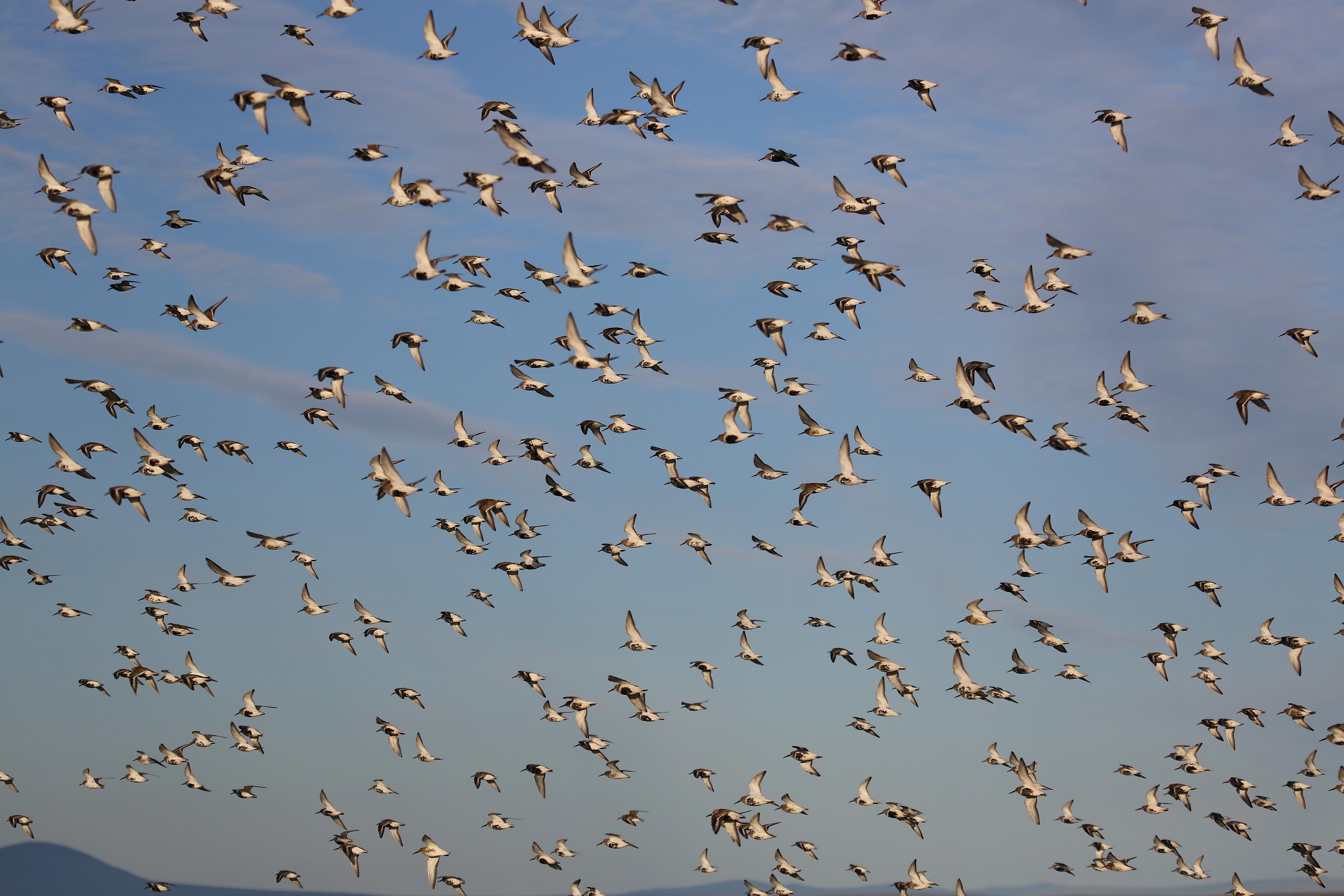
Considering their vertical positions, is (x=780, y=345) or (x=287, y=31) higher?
(x=287, y=31)

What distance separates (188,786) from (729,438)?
36003 mm

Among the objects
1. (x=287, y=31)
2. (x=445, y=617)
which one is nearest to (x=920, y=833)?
(x=445, y=617)

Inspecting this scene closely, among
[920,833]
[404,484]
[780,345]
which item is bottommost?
[920,833]

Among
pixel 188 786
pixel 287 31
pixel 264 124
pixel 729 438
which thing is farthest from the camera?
pixel 188 786

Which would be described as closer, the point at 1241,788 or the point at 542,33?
the point at 542,33

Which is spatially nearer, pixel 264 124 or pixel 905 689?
pixel 264 124

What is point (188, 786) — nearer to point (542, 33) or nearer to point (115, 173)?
point (115, 173)

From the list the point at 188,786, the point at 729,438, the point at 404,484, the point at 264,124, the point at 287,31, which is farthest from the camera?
the point at 188,786

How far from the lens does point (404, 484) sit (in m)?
56.7

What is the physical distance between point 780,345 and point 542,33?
753 inches

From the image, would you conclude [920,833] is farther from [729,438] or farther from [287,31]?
[287,31]

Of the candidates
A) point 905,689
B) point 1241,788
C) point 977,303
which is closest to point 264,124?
point 977,303

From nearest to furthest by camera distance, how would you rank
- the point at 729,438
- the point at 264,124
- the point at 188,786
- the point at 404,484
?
the point at 264,124 < the point at 404,484 < the point at 729,438 < the point at 188,786

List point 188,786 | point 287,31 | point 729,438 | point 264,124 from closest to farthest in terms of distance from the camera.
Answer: point 264,124 < point 287,31 < point 729,438 < point 188,786
